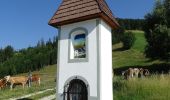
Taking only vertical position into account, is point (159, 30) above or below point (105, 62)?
above

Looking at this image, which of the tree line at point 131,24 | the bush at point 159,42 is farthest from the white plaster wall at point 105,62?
the tree line at point 131,24

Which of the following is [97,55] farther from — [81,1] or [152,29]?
[152,29]

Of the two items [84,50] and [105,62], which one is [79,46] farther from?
[105,62]

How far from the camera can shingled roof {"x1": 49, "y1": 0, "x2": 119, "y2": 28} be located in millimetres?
13259

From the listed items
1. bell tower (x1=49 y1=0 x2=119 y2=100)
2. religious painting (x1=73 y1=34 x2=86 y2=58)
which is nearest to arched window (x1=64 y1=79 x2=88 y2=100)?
bell tower (x1=49 y1=0 x2=119 y2=100)

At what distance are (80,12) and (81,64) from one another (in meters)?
2.32

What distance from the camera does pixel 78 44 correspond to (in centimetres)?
1394

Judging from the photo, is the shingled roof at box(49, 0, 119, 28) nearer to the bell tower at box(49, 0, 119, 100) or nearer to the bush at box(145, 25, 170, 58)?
the bell tower at box(49, 0, 119, 100)

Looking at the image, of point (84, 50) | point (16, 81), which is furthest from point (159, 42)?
point (84, 50)

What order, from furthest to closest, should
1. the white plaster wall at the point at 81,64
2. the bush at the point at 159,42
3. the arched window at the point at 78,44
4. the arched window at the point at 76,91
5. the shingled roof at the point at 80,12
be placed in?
the bush at the point at 159,42 < the arched window at the point at 78,44 < the shingled roof at the point at 80,12 < the arched window at the point at 76,91 < the white plaster wall at the point at 81,64

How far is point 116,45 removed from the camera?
86750 millimetres

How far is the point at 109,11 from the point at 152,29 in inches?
988

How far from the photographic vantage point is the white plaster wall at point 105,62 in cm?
1282

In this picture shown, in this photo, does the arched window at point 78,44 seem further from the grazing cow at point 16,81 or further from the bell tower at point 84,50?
the grazing cow at point 16,81
